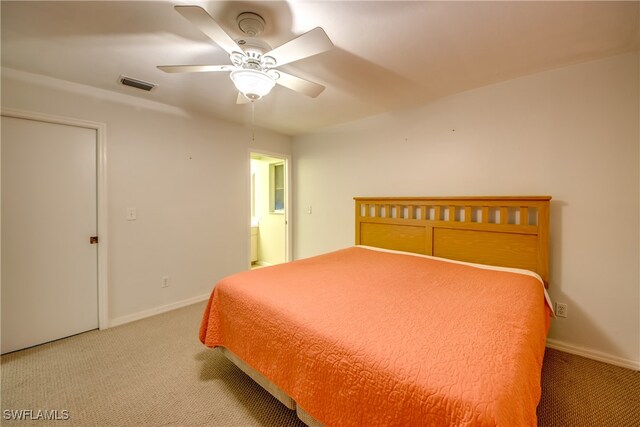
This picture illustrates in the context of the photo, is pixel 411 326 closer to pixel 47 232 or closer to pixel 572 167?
pixel 572 167

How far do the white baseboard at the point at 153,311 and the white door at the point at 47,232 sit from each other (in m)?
0.17

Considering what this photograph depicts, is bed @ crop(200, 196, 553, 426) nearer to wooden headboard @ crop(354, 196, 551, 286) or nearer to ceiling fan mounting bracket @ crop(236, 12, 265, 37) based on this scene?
wooden headboard @ crop(354, 196, 551, 286)

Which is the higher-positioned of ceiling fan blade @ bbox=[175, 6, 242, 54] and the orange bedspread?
ceiling fan blade @ bbox=[175, 6, 242, 54]

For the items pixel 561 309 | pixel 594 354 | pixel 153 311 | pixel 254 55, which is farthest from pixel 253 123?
pixel 594 354

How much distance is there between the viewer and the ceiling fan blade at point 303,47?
1218 mm

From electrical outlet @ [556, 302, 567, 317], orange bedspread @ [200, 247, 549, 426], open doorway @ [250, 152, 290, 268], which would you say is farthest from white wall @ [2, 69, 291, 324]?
electrical outlet @ [556, 302, 567, 317]

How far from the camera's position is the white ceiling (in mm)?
1392

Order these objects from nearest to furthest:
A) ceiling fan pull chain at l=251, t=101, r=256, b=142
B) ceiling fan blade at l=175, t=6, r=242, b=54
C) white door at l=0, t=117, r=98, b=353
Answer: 1. ceiling fan blade at l=175, t=6, r=242, b=54
2. white door at l=0, t=117, r=98, b=353
3. ceiling fan pull chain at l=251, t=101, r=256, b=142

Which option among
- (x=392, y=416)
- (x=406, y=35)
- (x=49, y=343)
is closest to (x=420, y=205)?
(x=406, y=35)

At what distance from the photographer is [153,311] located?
279 cm

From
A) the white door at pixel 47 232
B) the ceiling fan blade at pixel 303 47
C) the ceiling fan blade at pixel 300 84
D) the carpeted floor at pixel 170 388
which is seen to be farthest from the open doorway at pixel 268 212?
the ceiling fan blade at pixel 303 47

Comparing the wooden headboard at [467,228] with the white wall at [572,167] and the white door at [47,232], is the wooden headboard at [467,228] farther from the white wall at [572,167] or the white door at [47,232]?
the white door at [47,232]

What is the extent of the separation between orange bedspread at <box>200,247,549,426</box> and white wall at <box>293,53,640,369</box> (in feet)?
1.80

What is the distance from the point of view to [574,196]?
6.67 ft
